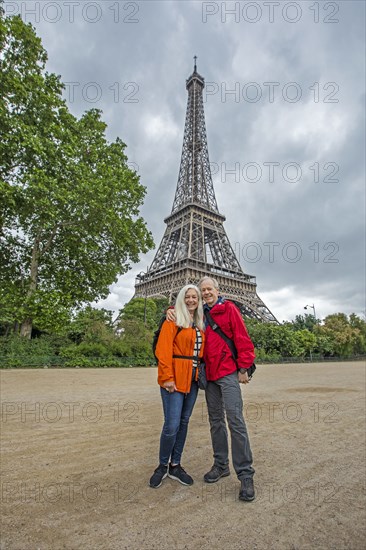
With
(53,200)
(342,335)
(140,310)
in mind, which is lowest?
(342,335)

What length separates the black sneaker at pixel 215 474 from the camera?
278 cm

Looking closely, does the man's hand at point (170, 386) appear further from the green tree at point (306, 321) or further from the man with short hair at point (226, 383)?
the green tree at point (306, 321)

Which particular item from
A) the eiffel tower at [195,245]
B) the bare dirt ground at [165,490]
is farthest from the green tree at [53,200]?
the eiffel tower at [195,245]

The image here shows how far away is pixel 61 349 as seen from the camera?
16.9m

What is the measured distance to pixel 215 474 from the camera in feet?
9.22

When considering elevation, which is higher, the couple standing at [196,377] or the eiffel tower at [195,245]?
the eiffel tower at [195,245]

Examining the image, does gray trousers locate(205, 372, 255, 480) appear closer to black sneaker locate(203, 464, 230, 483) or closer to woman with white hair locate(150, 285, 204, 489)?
black sneaker locate(203, 464, 230, 483)

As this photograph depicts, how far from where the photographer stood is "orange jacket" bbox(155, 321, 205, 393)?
108 inches

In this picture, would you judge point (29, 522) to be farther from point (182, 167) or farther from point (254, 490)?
point (182, 167)

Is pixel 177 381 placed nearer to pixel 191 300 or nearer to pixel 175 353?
pixel 175 353

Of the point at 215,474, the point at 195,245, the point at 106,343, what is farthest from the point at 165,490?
the point at 195,245

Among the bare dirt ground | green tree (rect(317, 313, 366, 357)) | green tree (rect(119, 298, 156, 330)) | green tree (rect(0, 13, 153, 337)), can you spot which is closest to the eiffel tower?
green tree (rect(119, 298, 156, 330))

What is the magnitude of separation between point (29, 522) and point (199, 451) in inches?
77.3

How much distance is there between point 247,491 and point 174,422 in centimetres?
77
